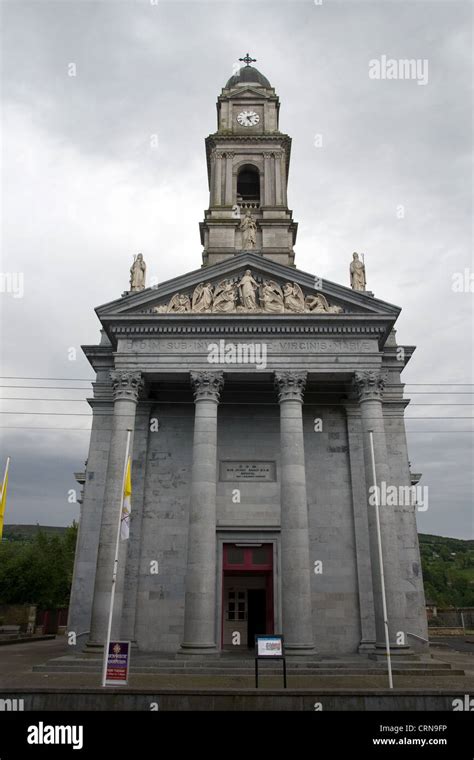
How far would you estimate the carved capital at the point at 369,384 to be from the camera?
26438 millimetres

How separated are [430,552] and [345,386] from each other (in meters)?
164

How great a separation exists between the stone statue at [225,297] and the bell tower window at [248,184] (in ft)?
47.1

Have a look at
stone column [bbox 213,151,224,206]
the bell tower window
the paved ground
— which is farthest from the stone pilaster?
the bell tower window

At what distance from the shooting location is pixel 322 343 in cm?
2756

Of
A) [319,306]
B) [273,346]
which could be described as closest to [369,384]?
[319,306]

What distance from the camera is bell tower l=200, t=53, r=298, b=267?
37969 mm

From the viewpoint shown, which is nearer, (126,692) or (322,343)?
(126,692)

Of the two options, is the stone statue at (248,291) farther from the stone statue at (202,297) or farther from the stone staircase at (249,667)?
the stone staircase at (249,667)

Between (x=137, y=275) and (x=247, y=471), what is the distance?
39.1 ft

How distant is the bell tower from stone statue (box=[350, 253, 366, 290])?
7.97 m

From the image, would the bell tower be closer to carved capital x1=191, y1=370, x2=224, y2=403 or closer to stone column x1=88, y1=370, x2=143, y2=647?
carved capital x1=191, y1=370, x2=224, y2=403
